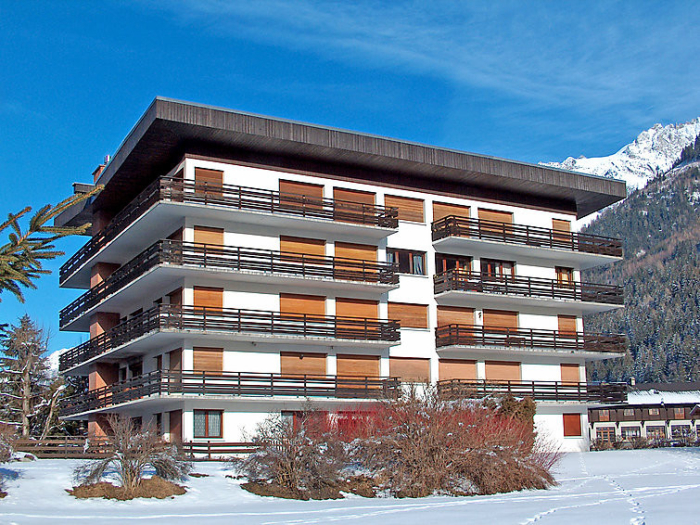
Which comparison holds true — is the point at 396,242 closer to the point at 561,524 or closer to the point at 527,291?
the point at 527,291

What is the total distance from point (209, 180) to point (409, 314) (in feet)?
39.0

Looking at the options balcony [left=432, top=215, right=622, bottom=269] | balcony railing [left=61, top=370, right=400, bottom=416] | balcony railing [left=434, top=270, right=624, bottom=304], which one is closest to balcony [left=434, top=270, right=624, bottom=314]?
balcony railing [left=434, top=270, right=624, bottom=304]

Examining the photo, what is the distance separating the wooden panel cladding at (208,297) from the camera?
36.2m

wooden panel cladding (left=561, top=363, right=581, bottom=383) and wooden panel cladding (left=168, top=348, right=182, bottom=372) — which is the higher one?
wooden panel cladding (left=168, top=348, right=182, bottom=372)

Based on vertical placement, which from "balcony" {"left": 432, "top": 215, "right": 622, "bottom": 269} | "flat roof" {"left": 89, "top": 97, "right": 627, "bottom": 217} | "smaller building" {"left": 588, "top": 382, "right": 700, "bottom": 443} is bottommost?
"smaller building" {"left": 588, "top": 382, "right": 700, "bottom": 443}

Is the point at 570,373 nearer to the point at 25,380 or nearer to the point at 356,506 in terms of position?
the point at 356,506

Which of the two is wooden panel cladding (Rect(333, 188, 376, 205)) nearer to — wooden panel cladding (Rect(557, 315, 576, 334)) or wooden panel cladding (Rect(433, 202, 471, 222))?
wooden panel cladding (Rect(433, 202, 471, 222))

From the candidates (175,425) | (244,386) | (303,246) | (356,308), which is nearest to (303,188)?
(303,246)

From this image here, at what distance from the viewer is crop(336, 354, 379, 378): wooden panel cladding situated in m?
39.1

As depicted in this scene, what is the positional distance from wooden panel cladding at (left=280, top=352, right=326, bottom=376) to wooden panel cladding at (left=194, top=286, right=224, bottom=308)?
12.2 ft

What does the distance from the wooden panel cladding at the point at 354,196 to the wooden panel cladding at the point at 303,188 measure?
889 millimetres

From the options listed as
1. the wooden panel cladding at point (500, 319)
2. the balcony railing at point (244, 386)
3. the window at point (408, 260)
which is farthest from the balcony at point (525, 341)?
the balcony railing at point (244, 386)

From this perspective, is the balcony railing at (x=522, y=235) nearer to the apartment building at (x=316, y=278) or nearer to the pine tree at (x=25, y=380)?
the apartment building at (x=316, y=278)

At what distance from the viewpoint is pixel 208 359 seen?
35938mm
